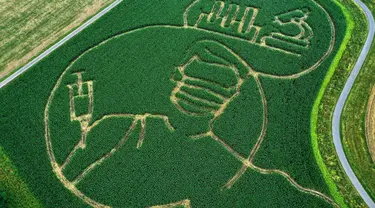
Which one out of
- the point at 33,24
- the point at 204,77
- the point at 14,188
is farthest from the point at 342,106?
the point at 33,24

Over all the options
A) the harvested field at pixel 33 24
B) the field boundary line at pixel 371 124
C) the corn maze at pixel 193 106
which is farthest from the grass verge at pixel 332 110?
the harvested field at pixel 33 24

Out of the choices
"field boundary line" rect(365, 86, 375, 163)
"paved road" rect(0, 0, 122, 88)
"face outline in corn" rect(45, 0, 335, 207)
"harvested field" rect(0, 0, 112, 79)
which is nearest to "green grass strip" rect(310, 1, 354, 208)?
"face outline in corn" rect(45, 0, 335, 207)

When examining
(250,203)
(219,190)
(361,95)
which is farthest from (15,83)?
(361,95)

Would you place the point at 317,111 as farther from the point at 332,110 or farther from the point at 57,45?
the point at 57,45

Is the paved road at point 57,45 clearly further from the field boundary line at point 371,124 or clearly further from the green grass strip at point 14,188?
the field boundary line at point 371,124

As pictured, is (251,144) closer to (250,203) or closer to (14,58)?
(250,203)

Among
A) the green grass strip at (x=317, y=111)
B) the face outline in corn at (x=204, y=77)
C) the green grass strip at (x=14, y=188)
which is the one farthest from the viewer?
the face outline in corn at (x=204, y=77)
